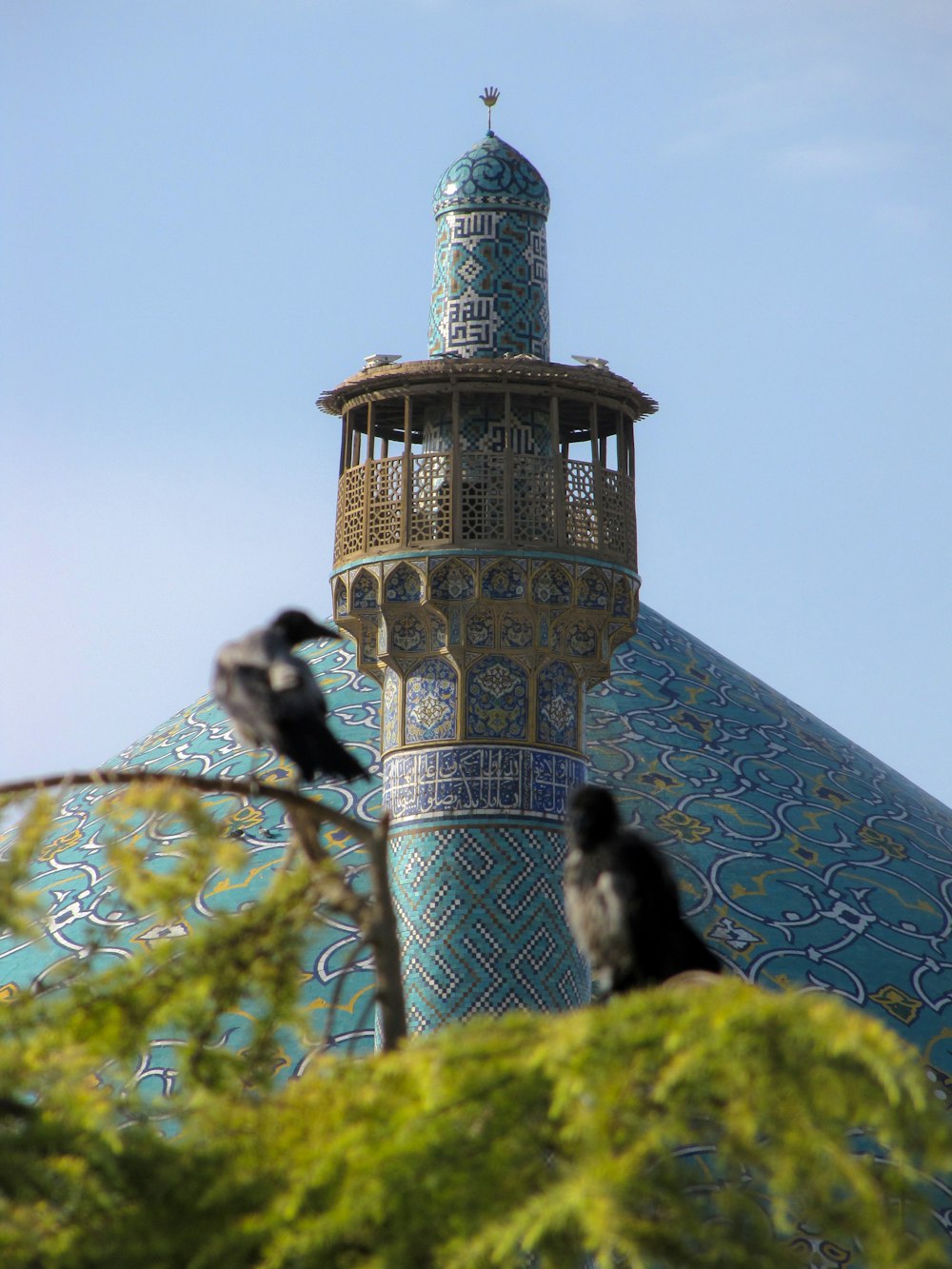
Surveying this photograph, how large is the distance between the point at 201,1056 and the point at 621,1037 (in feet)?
4.26

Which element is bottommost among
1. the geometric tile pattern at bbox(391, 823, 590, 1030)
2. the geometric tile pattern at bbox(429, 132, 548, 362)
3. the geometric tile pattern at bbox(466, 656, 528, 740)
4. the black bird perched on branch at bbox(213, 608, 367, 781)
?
the black bird perched on branch at bbox(213, 608, 367, 781)

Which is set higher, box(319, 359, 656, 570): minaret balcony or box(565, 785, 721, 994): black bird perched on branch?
box(319, 359, 656, 570): minaret balcony

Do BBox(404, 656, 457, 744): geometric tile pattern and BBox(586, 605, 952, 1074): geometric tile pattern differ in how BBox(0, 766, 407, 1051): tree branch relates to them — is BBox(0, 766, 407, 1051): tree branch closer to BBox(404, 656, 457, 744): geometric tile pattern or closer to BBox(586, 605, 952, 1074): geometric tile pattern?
BBox(404, 656, 457, 744): geometric tile pattern

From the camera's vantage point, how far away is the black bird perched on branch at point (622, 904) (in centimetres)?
430

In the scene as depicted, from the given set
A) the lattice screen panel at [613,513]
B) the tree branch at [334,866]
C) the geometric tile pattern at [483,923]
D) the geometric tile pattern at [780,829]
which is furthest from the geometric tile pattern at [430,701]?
the tree branch at [334,866]

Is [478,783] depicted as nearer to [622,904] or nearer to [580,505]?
[580,505]

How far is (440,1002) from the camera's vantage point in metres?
8.56

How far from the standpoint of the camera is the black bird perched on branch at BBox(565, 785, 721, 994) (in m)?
4.30

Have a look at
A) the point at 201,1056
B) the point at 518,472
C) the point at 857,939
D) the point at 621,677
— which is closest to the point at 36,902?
the point at 201,1056

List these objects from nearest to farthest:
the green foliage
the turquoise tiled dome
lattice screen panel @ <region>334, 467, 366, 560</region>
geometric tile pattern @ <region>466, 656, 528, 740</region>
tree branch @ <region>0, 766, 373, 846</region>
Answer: the green foliage < tree branch @ <region>0, 766, 373, 846</region> < geometric tile pattern @ <region>466, 656, 528, 740</region> < lattice screen panel @ <region>334, 467, 366, 560</region> < the turquoise tiled dome

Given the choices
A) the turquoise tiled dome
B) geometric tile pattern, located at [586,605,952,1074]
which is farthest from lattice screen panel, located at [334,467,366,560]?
geometric tile pattern, located at [586,605,952,1074]

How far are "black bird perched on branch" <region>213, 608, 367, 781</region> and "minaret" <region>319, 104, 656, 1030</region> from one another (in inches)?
142

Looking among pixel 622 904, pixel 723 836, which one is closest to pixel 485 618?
A: pixel 723 836

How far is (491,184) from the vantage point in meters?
9.66
